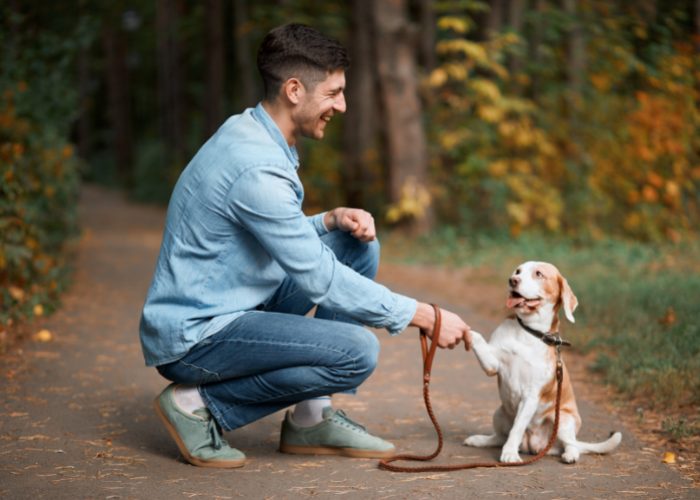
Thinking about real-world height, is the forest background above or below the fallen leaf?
above

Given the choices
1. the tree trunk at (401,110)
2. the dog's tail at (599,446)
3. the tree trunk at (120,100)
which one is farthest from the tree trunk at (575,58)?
the tree trunk at (120,100)

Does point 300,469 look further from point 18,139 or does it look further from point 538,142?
point 538,142

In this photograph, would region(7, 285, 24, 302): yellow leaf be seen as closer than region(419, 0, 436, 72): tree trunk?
Yes

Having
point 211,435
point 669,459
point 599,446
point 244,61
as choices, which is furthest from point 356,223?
point 244,61

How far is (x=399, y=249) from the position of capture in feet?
40.4

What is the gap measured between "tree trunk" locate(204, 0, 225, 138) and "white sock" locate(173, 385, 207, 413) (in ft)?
58.4

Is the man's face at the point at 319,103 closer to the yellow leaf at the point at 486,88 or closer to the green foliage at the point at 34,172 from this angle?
the green foliage at the point at 34,172

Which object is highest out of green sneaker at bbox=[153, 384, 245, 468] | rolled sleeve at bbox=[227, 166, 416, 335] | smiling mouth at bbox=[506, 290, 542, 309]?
rolled sleeve at bbox=[227, 166, 416, 335]

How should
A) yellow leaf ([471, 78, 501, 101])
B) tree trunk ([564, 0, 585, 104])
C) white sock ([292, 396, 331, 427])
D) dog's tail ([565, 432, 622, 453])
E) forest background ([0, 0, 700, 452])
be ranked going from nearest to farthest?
dog's tail ([565, 432, 622, 453])
white sock ([292, 396, 331, 427])
forest background ([0, 0, 700, 452])
yellow leaf ([471, 78, 501, 101])
tree trunk ([564, 0, 585, 104])

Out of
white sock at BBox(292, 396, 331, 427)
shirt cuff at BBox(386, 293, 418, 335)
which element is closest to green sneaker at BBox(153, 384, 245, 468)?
white sock at BBox(292, 396, 331, 427)

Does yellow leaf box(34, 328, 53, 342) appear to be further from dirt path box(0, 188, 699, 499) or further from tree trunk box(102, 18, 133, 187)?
tree trunk box(102, 18, 133, 187)

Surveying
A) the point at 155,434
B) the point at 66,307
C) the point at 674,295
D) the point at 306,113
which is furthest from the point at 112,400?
the point at 674,295

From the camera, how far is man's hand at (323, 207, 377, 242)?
14.1 ft

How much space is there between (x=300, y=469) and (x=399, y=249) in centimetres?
826
